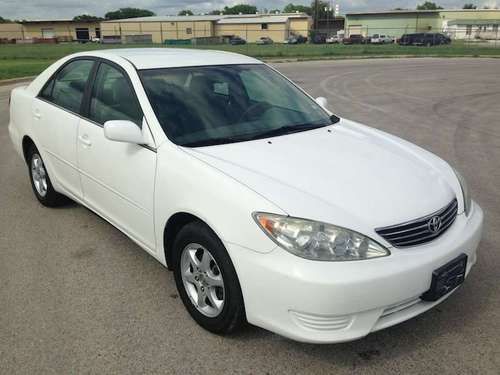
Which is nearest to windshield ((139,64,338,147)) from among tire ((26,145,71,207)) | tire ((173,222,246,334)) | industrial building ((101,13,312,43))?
tire ((173,222,246,334))

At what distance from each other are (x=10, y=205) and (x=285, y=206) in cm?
370

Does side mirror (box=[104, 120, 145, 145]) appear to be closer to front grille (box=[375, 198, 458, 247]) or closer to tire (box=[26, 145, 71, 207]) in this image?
front grille (box=[375, 198, 458, 247])

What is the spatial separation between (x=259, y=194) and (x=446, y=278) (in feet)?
3.64

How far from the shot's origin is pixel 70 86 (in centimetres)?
432

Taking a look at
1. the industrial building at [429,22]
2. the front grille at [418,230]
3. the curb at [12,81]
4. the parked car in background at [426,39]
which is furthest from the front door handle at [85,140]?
the industrial building at [429,22]

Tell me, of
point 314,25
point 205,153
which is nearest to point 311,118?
point 205,153

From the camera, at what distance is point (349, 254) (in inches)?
93.1

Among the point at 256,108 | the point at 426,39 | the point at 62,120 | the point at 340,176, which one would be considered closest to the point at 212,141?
the point at 256,108

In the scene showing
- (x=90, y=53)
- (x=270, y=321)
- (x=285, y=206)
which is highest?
(x=90, y=53)

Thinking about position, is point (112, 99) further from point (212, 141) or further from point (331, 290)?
point (331, 290)

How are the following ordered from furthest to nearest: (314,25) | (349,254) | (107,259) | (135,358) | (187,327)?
(314,25), (107,259), (187,327), (135,358), (349,254)

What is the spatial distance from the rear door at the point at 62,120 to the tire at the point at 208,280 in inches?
62.7

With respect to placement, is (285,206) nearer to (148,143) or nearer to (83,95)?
(148,143)

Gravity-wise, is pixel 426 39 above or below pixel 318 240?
above
